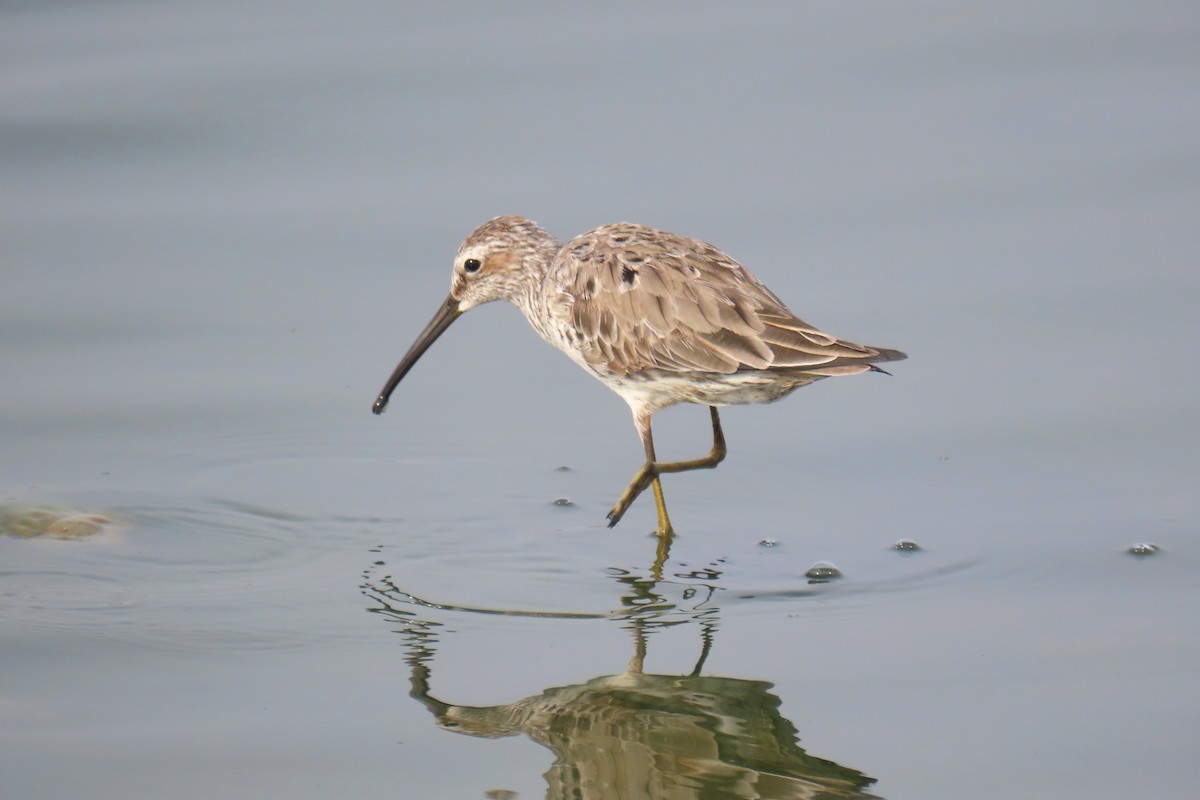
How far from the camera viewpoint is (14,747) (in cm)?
565

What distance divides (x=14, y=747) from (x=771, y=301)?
3673mm

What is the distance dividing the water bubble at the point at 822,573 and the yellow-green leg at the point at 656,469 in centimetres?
80

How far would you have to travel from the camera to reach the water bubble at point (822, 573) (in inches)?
273

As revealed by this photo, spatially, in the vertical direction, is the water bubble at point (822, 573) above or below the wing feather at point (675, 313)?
below

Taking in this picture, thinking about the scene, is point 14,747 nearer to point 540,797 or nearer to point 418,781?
point 418,781

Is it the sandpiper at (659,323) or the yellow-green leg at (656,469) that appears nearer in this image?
the sandpiper at (659,323)

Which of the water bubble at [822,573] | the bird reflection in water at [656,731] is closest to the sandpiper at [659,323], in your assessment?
the water bubble at [822,573]

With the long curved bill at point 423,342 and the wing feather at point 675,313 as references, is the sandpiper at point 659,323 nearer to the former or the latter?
the wing feather at point 675,313

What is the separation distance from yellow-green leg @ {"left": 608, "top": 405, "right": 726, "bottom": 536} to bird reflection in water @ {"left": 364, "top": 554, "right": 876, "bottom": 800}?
41.6 inches

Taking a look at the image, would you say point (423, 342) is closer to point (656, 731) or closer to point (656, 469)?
point (656, 469)

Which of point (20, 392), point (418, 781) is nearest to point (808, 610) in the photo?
point (418, 781)

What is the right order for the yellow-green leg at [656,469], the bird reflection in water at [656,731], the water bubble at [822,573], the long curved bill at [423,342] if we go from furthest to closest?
1. the long curved bill at [423,342]
2. the yellow-green leg at [656,469]
3. the water bubble at [822,573]
4. the bird reflection in water at [656,731]

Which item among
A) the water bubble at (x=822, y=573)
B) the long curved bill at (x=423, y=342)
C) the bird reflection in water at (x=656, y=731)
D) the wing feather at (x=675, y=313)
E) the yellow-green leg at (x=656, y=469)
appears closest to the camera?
the bird reflection in water at (x=656, y=731)

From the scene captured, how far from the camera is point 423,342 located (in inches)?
344
